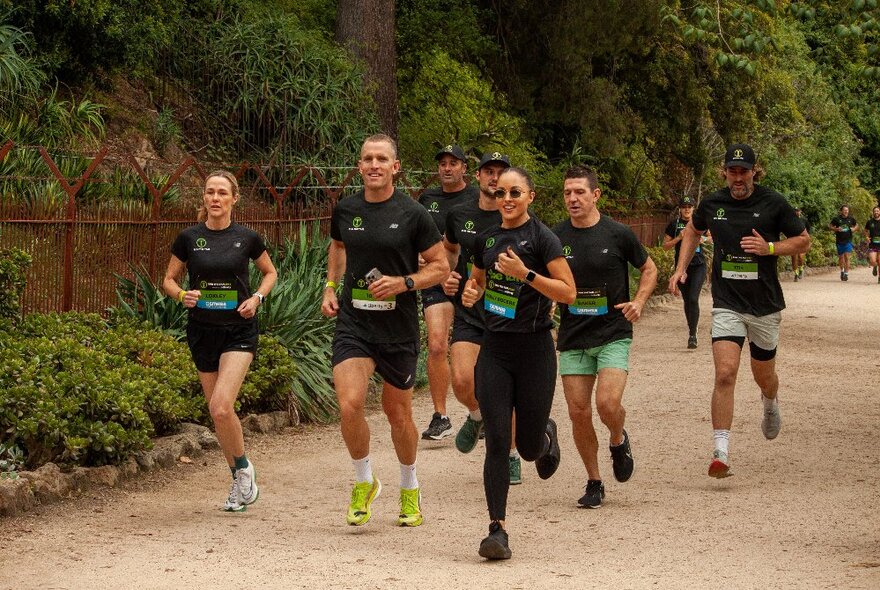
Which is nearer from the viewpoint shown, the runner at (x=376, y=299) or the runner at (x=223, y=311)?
the runner at (x=376, y=299)

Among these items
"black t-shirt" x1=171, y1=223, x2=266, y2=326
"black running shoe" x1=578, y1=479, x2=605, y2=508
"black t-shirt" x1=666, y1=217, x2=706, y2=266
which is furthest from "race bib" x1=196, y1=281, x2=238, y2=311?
"black t-shirt" x1=666, y1=217, x2=706, y2=266

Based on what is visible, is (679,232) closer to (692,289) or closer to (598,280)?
(692,289)

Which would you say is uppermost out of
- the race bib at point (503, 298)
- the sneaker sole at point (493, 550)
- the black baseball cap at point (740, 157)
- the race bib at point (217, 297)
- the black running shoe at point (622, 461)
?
the black baseball cap at point (740, 157)

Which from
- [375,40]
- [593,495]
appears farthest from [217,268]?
[375,40]

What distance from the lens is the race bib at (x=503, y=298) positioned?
7734 mm

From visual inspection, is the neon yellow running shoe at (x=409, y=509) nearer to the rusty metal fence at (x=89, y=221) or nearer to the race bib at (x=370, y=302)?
Result: the race bib at (x=370, y=302)

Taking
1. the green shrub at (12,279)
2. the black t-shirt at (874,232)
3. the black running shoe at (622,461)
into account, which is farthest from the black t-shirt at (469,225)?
the black t-shirt at (874,232)

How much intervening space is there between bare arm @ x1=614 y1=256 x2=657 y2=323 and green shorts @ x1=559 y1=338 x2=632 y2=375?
0.26m

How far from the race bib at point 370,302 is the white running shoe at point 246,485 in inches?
52.6

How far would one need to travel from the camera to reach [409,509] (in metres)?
8.45

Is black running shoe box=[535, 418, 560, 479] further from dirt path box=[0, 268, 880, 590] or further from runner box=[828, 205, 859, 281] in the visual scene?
runner box=[828, 205, 859, 281]

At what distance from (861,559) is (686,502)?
1.86 m

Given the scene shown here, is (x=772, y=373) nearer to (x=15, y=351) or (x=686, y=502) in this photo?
Answer: (x=686, y=502)

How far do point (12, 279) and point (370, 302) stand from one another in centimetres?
371
